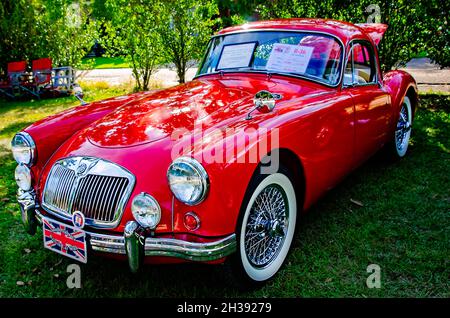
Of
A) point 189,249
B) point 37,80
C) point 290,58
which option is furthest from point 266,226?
point 37,80

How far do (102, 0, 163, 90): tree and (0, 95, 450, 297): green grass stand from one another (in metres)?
5.56

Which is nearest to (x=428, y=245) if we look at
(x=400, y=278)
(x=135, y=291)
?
(x=400, y=278)

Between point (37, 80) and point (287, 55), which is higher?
point (287, 55)

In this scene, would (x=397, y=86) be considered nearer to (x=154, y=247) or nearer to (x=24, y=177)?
(x=154, y=247)

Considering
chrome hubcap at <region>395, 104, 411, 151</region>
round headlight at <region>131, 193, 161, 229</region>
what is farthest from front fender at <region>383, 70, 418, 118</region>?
round headlight at <region>131, 193, 161, 229</region>

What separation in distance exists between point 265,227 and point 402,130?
2.86 m

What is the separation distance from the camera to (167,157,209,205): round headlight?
222 cm

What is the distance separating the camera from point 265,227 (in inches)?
106

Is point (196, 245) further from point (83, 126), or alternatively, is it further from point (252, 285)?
point (83, 126)

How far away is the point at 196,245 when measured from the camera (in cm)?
223

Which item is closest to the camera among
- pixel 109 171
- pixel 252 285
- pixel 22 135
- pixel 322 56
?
pixel 109 171

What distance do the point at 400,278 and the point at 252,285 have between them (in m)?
0.98

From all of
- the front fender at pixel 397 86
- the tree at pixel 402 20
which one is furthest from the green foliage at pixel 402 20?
the front fender at pixel 397 86

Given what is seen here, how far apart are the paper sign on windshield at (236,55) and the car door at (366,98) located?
2.77ft
